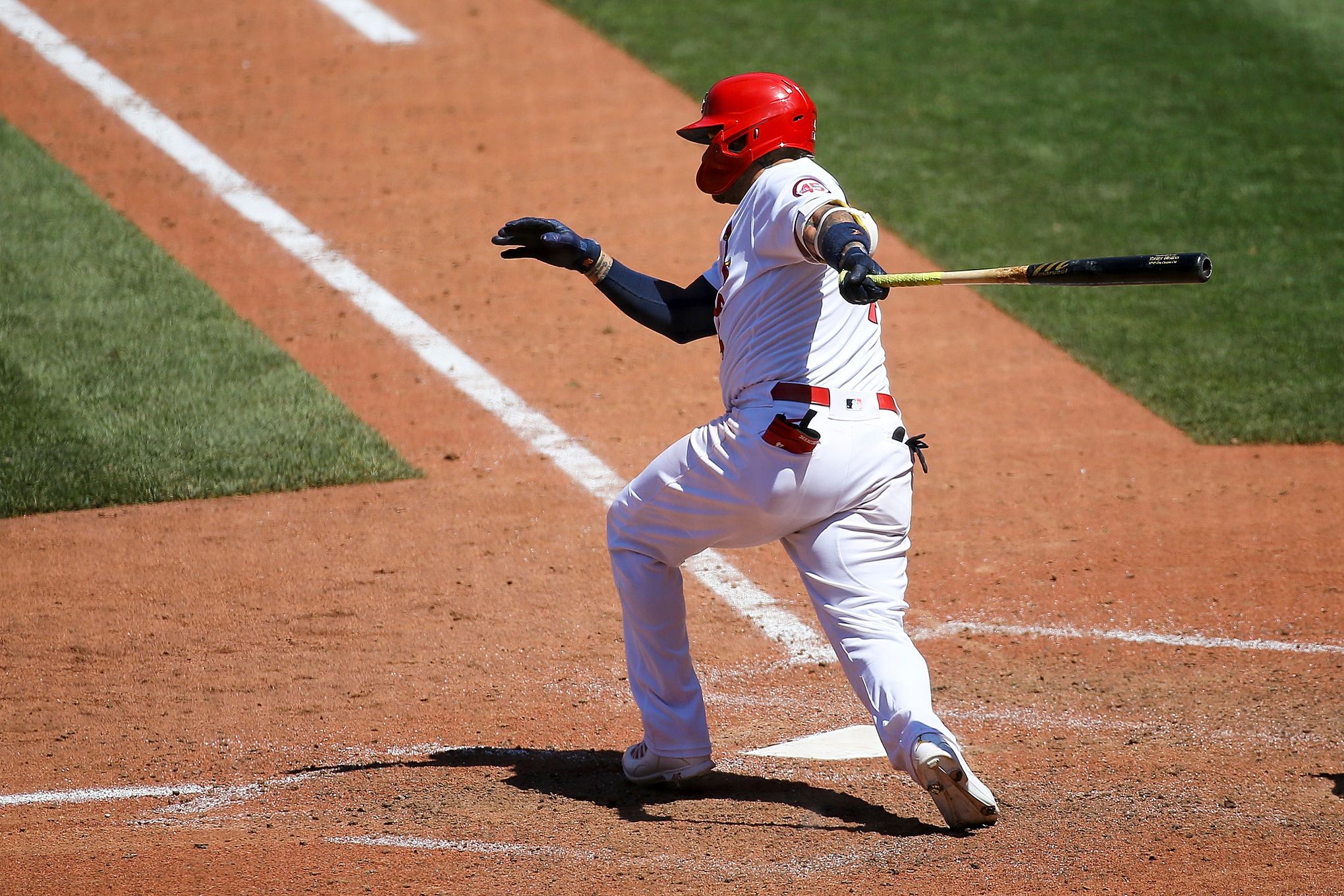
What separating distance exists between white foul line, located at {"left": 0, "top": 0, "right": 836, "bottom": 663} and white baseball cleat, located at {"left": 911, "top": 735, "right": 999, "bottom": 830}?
1600 mm

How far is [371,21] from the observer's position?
11828mm

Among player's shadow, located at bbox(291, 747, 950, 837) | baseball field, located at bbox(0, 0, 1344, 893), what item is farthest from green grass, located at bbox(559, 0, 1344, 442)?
player's shadow, located at bbox(291, 747, 950, 837)

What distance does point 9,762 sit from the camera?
471cm

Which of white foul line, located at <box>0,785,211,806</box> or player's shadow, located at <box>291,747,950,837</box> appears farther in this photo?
white foul line, located at <box>0,785,211,806</box>

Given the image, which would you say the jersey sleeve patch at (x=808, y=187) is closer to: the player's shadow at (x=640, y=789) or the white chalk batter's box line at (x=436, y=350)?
the player's shadow at (x=640, y=789)

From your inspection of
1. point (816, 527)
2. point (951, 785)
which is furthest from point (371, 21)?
point (951, 785)

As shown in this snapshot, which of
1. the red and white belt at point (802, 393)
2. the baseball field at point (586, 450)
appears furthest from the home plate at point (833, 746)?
the red and white belt at point (802, 393)

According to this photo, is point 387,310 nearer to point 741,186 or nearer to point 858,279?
point 741,186

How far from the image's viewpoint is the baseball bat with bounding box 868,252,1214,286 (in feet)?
12.1

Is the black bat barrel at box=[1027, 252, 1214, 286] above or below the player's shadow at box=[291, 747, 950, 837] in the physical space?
above

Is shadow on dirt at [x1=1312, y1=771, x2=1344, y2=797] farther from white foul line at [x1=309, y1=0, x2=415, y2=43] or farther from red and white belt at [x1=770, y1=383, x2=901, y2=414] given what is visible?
white foul line at [x1=309, y1=0, x2=415, y2=43]

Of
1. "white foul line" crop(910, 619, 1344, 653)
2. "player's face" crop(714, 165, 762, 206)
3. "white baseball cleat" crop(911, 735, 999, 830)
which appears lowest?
"white foul line" crop(910, 619, 1344, 653)

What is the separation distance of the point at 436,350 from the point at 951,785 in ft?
16.6

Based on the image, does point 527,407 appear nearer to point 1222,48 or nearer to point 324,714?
point 324,714
